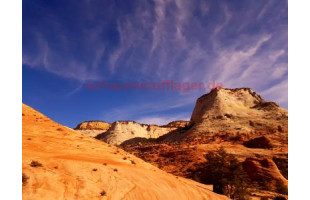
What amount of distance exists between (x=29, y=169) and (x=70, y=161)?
2126 millimetres

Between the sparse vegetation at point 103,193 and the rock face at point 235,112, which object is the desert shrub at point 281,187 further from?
the rock face at point 235,112

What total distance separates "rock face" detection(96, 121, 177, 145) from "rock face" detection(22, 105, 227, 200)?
71274 mm

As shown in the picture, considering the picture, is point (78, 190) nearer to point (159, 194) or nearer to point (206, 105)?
point (159, 194)

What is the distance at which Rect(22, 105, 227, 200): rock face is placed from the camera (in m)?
8.07

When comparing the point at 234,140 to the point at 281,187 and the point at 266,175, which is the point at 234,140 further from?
the point at 281,187

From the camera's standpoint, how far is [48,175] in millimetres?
8609

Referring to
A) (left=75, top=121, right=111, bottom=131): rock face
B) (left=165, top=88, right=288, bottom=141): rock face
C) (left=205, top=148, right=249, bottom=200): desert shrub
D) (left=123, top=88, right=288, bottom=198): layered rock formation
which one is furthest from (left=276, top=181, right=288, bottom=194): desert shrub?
(left=75, top=121, right=111, bottom=131): rock face

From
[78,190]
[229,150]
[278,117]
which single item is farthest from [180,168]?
[278,117]

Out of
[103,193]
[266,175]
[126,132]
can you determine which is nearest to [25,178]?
[103,193]

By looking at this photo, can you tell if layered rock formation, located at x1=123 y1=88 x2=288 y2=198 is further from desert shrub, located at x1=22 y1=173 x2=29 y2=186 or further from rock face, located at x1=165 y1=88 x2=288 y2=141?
desert shrub, located at x1=22 y1=173 x2=29 y2=186

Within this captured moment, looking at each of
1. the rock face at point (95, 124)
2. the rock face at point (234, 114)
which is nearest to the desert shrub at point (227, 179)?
the rock face at point (234, 114)

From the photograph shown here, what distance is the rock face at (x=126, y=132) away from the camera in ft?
290

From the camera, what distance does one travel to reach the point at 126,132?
93062 millimetres
